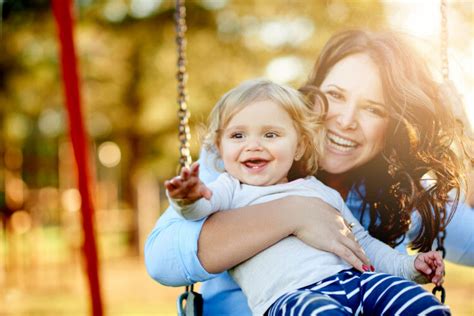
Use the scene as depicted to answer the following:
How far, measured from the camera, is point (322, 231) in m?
1.56

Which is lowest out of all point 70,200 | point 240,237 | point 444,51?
point 70,200

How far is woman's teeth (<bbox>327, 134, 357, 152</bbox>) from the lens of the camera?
1.87m

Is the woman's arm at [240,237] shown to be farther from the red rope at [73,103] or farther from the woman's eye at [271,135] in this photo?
the red rope at [73,103]

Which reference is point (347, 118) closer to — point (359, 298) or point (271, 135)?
point (271, 135)

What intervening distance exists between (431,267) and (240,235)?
0.47 m

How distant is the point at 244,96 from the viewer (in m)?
1.70

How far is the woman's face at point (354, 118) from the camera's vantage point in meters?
1.86

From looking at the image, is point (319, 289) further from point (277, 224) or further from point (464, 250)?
point (464, 250)

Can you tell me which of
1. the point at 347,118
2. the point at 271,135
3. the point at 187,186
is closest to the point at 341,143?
the point at 347,118

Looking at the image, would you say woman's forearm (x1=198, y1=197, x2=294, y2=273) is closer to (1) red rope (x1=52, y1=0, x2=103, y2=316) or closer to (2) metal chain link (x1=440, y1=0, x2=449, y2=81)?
(2) metal chain link (x1=440, y1=0, x2=449, y2=81)

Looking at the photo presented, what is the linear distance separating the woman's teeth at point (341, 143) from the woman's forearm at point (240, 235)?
0.34 meters

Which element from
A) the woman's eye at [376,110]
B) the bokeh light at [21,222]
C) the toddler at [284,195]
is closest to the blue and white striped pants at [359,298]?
the toddler at [284,195]

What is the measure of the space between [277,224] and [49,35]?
7593 millimetres

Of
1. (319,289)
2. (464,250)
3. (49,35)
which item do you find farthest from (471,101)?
(49,35)
